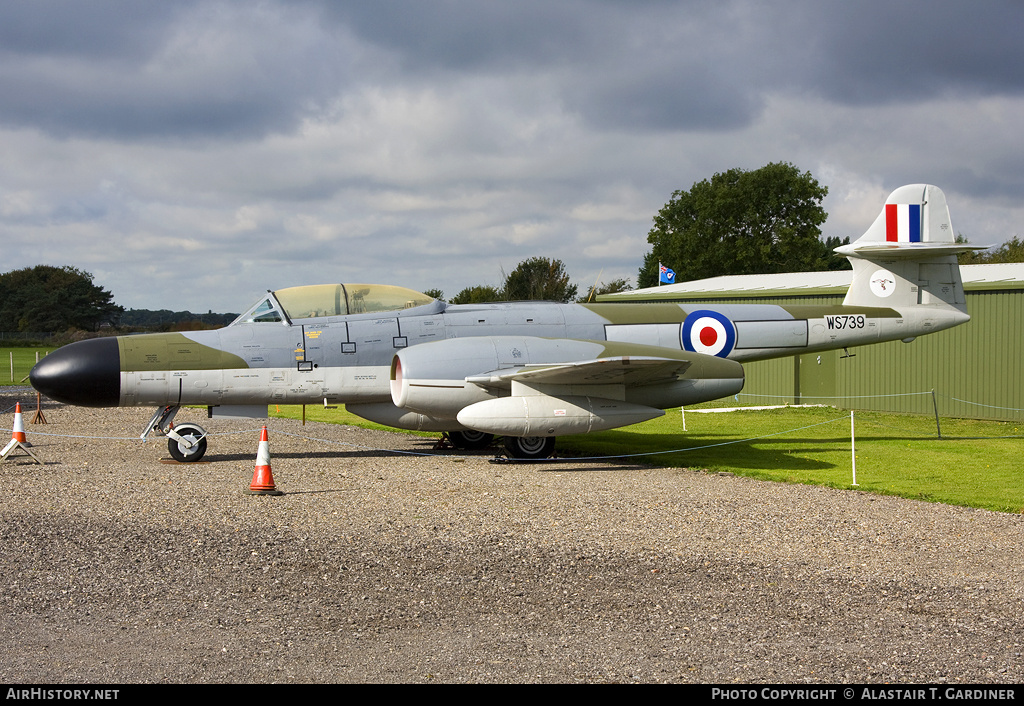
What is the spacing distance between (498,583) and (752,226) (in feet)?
174

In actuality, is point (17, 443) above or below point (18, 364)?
below

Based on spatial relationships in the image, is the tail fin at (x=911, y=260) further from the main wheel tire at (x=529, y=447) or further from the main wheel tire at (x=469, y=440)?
the main wheel tire at (x=469, y=440)

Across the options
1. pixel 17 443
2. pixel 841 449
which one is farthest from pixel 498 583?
pixel 841 449

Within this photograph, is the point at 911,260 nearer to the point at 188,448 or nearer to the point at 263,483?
the point at 263,483

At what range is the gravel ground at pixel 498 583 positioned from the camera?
4.12 metres

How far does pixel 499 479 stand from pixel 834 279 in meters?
17.3

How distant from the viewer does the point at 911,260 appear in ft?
44.5

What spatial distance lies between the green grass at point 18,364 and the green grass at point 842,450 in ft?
65.5

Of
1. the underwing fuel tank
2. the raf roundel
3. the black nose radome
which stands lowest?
the underwing fuel tank

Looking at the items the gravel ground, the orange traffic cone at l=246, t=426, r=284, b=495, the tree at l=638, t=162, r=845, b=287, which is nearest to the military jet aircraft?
the gravel ground

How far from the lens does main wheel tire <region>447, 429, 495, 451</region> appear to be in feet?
43.8

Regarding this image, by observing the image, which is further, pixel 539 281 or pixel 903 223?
pixel 539 281

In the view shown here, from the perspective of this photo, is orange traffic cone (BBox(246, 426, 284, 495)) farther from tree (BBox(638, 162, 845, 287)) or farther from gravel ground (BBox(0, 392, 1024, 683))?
tree (BBox(638, 162, 845, 287))

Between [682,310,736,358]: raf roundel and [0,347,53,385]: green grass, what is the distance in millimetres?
26019
